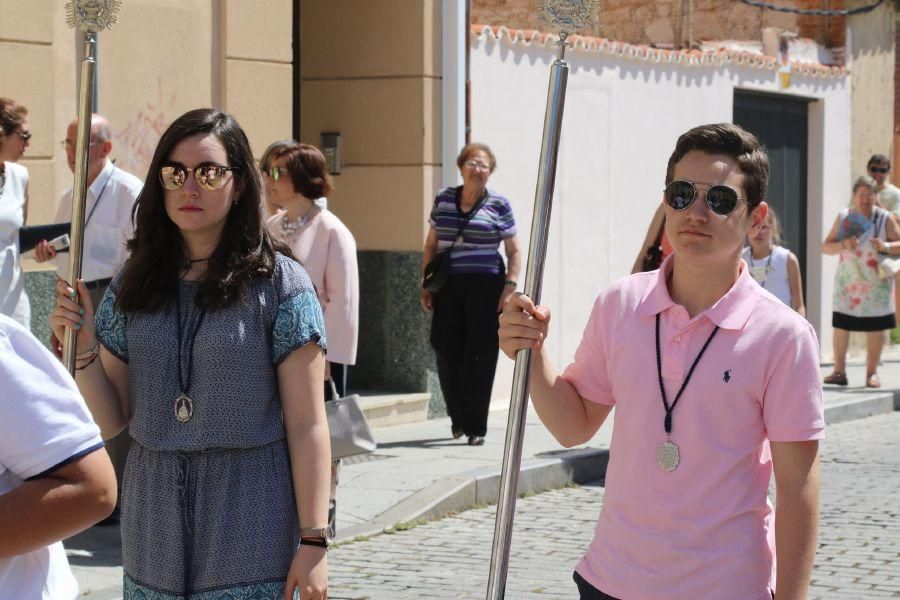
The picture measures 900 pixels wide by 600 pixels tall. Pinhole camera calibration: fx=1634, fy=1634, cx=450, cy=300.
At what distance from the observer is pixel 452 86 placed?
11.8 m

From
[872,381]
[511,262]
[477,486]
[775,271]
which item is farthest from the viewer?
[872,381]

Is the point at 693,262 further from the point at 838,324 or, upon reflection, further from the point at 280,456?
the point at 838,324

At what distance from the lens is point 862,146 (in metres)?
17.7

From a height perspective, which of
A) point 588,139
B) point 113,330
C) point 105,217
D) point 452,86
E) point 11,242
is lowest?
point 113,330

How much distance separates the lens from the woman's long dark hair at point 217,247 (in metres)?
3.65

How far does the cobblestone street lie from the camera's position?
678cm

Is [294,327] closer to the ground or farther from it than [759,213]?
closer to the ground

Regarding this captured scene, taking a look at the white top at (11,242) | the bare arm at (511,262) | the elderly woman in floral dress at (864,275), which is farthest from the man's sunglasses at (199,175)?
the elderly woman in floral dress at (864,275)

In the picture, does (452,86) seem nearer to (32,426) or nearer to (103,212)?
(103,212)

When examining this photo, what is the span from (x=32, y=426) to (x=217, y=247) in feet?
4.32

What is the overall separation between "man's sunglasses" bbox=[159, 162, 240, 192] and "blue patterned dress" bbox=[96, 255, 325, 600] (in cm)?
24

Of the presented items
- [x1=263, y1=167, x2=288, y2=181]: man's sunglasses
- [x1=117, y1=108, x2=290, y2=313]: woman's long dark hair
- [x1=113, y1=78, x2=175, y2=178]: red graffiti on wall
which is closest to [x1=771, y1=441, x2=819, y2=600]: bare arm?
[x1=117, y1=108, x2=290, y2=313]: woman's long dark hair

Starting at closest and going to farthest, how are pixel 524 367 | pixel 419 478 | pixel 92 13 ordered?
pixel 524 367 → pixel 92 13 → pixel 419 478

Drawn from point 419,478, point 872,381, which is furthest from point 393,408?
point 872,381
